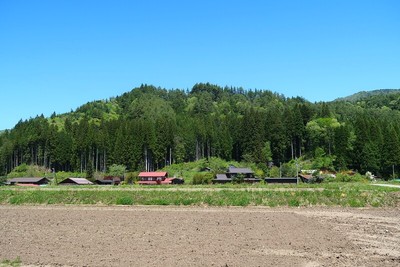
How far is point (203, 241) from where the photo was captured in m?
14.9

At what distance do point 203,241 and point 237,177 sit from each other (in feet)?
144

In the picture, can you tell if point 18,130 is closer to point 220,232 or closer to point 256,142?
point 256,142

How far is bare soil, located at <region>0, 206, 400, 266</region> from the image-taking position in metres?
11.8

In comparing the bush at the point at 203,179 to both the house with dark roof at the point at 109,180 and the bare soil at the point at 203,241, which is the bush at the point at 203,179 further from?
the bare soil at the point at 203,241

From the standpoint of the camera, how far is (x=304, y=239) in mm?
15344

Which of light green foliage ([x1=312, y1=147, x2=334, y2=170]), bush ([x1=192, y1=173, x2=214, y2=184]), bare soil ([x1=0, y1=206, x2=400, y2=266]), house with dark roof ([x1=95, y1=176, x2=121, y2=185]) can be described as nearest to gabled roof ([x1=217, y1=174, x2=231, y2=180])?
bush ([x1=192, y1=173, x2=214, y2=184])

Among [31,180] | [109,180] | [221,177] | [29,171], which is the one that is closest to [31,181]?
[31,180]

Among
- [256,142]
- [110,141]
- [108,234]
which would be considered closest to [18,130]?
[110,141]

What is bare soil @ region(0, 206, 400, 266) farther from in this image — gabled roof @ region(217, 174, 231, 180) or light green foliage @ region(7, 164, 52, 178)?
light green foliage @ region(7, 164, 52, 178)

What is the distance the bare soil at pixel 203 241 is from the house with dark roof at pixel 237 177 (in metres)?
35.3

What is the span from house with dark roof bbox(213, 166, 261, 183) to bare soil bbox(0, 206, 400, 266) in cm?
3527

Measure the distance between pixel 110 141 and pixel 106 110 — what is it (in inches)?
3014

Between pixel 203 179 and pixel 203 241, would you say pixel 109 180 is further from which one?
pixel 203 241

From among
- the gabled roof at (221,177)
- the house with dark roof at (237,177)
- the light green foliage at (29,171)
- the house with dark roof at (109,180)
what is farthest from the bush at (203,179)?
the light green foliage at (29,171)
